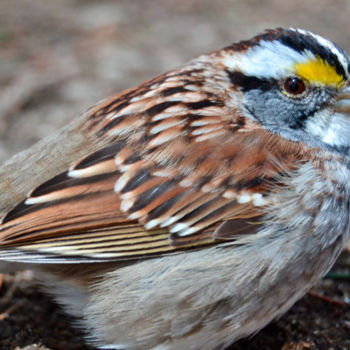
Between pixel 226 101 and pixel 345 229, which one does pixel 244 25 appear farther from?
pixel 345 229

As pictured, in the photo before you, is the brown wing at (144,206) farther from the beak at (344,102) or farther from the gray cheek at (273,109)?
the beak at (344,102)

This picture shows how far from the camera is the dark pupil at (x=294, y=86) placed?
10.9 ft

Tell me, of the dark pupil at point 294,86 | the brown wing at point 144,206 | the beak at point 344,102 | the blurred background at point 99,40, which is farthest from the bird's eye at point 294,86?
the blurred background at point 99,40

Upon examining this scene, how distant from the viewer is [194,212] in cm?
308

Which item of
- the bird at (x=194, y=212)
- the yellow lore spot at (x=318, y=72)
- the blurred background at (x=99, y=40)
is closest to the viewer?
the bird at (x=194, y=212)

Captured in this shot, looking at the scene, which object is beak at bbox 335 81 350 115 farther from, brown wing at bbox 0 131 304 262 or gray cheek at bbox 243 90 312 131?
brown wing at bbox 0 131 304 262

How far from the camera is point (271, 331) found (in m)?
3.68

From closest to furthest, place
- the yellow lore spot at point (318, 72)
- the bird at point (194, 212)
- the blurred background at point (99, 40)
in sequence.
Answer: the bird at point (194, 212) < the yellow lore spot at point (318, 72) < the blurred background at point (99, 40)

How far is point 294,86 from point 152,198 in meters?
0.95

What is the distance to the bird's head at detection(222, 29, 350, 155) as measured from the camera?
3.28m

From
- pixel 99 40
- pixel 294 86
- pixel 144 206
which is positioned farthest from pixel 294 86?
pixel 99 40

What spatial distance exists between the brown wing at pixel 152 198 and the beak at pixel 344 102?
12.6 inches

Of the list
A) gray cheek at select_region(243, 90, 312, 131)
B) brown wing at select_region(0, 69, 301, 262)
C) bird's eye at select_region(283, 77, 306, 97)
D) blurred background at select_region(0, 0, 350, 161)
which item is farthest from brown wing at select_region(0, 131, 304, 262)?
blurred background at select_region(0, 0, 350, 161)

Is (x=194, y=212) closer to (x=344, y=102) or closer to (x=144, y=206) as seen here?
(x=144, y=206)
